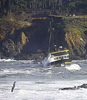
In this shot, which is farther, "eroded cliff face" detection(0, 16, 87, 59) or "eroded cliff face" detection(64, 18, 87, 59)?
"eroded cliff face" detection(0, 16, 87, 59)

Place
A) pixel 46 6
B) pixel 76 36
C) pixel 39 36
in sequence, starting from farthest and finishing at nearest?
1. pixel 46 6
2. pixel 39 36
3. pixel 76 36

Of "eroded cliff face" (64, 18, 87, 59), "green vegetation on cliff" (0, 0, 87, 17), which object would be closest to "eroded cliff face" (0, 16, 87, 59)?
"eroded cliff face" (64, 18, 87, 59)

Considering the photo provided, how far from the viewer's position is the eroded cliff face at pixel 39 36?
126m

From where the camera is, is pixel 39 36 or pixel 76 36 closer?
pixel 76 36

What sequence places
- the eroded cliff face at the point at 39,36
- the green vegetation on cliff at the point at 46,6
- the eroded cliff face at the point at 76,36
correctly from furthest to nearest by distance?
1. the green vegetation on cliff at the point at 46,6
2. the eroded cliff face at the point at 39,36
3. the eroded cliff face at the point at 76,36

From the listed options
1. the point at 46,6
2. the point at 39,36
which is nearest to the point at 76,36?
the point at 39,36

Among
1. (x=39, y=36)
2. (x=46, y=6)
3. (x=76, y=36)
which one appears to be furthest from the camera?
(x=46, y=6)

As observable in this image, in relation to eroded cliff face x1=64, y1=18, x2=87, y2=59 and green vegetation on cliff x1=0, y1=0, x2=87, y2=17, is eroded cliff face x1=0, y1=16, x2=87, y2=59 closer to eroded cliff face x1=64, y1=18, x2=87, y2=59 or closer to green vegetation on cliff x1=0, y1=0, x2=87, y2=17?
eroded cliff face x1=64, y1=18, x2=87, y2=59

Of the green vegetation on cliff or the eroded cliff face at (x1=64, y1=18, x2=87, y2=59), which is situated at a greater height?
the green vegetation on cliff

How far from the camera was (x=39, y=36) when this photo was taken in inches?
5571

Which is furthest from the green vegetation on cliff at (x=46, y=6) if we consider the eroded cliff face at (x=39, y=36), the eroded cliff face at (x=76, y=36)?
the eroded cliff face at (x=76, y=36)

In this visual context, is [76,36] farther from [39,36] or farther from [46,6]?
[46,6]

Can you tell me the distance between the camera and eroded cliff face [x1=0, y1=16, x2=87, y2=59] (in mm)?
126275

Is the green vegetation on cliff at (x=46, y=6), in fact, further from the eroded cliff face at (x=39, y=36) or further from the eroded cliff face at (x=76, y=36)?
the eroded cliff face at (x=76, y=36)
